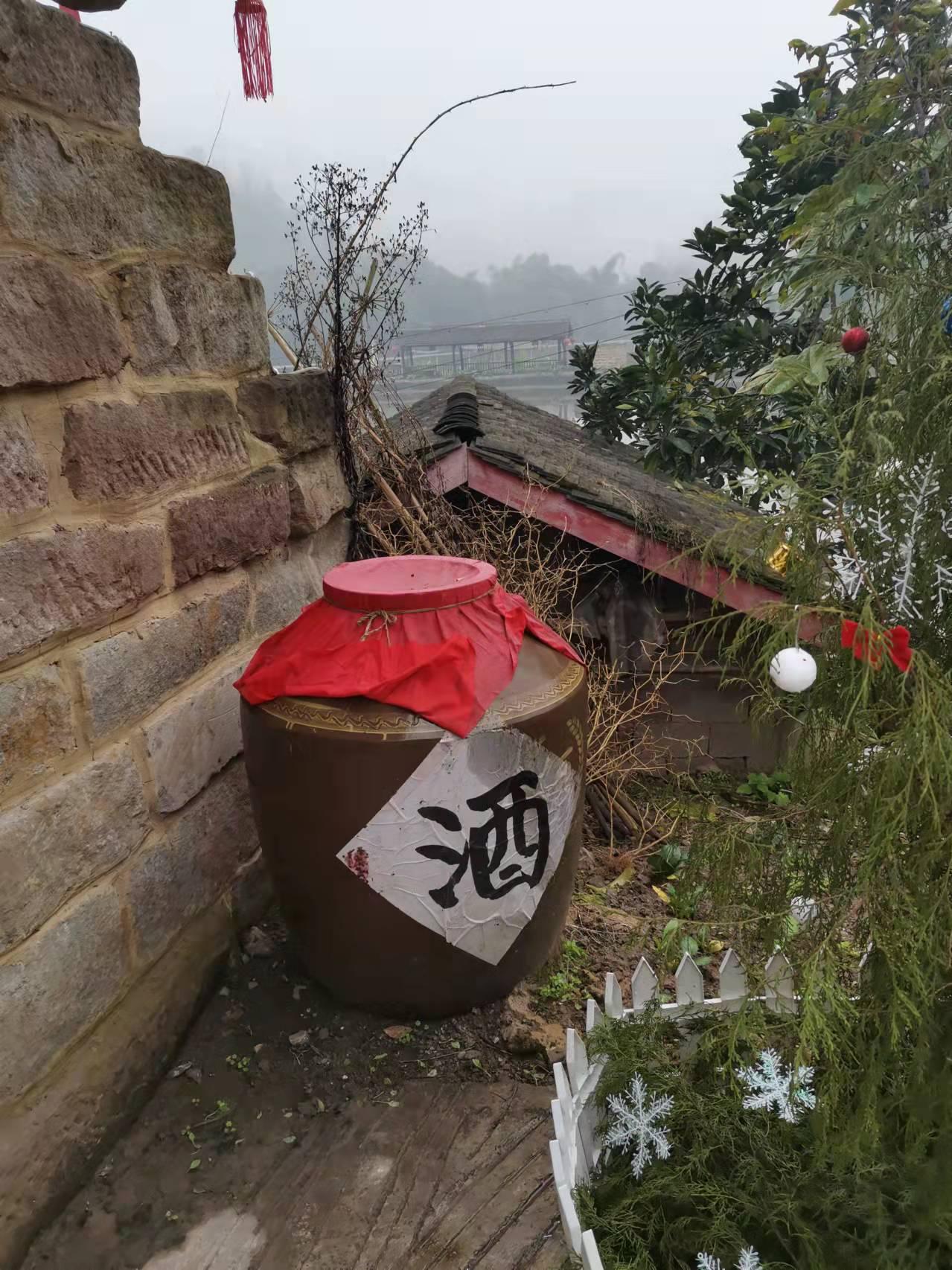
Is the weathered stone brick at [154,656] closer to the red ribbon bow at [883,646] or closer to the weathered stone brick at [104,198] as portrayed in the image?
the weathered stone brick at [104,198]

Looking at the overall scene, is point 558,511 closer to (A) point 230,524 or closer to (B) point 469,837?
(A) point 230,524

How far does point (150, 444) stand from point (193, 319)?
49cm

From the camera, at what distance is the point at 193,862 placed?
8.79 ft

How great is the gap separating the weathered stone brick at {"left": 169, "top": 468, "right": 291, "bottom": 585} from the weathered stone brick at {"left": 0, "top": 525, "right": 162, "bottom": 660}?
0.37ft

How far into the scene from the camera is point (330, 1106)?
2414mm

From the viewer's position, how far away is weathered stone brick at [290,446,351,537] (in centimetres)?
321

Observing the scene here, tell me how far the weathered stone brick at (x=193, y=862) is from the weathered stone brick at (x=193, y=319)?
4.27 ft

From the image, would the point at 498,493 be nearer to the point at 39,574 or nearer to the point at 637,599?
the point at 637,599

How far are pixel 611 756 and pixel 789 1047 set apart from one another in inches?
104

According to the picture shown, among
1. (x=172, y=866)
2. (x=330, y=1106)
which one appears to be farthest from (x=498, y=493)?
(x=330, y=1106)

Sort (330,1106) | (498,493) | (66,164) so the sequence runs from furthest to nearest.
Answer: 1. (498,493)
2. (330,1106)
3. (66,164)

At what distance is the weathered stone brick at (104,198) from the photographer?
1.95 meters

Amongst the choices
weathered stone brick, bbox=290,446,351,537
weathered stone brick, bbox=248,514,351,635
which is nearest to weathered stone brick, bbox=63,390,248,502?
weathered stone brick, bbox=290,446,351,537

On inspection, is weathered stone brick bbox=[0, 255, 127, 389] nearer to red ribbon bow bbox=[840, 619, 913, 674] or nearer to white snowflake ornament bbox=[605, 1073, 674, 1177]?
red ribbon bow bbox=[840, 619, 913, 674]
